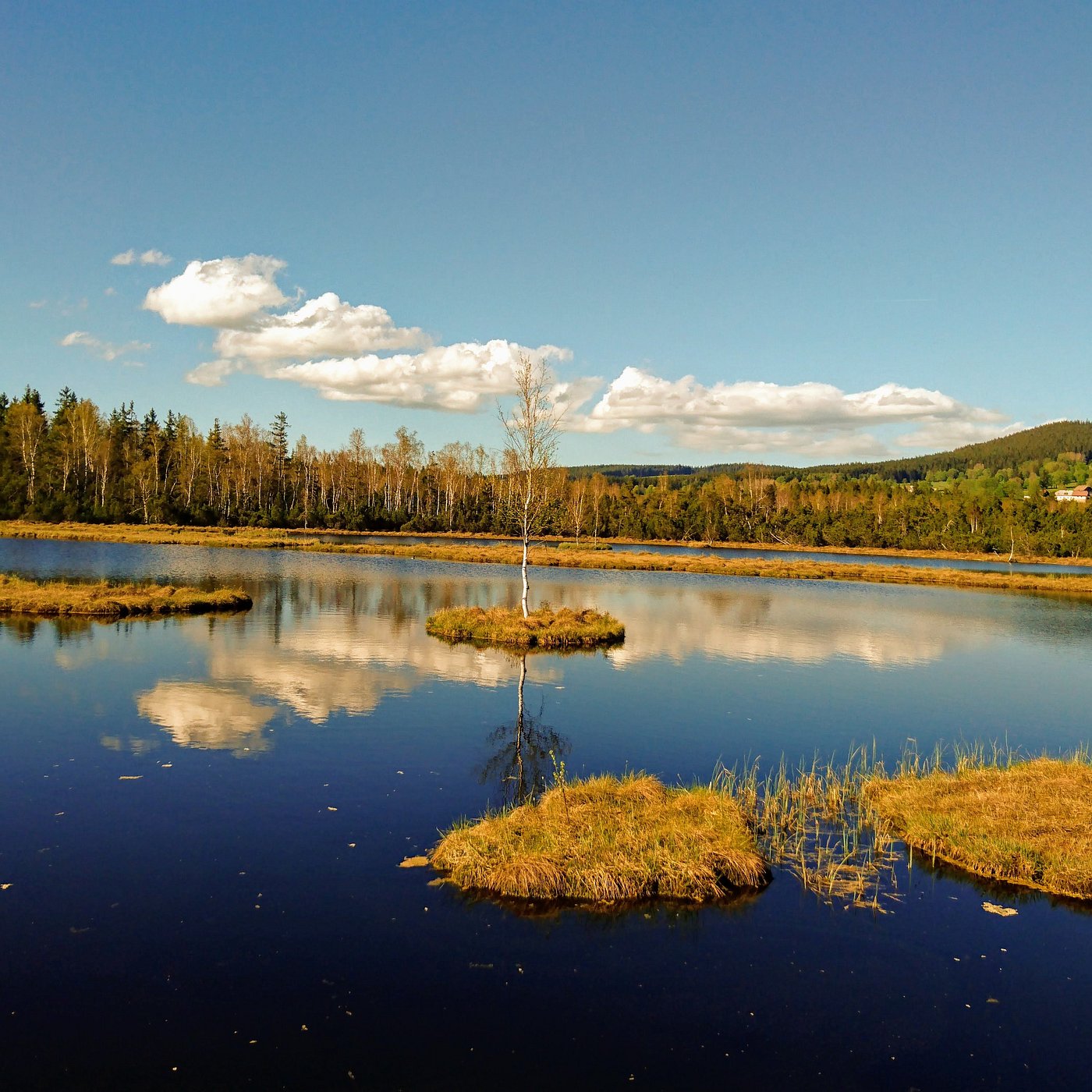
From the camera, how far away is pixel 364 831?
52.2 feet

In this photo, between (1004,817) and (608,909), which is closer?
(608,909)

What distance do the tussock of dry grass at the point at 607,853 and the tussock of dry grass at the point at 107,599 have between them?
33430mm

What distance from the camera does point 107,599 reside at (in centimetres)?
4297

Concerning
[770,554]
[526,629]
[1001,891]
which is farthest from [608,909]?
[770,554]

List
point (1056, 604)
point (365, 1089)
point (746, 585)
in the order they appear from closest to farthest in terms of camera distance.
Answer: point (365, 1089), point (1056, 604), point (746, 585)

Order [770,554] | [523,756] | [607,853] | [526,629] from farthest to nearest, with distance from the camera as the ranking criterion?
[770,554]
[526,629]
[523,756]
[607,853]

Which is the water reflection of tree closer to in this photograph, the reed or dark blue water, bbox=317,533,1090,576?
the reed

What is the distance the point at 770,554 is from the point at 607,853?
125 meters

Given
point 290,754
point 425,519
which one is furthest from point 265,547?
point 290,754

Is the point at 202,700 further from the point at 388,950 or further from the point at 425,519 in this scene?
the point at 425,519

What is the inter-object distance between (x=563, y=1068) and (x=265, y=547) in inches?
3556

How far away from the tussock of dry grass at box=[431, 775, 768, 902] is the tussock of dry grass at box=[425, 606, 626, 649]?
72.3 ft

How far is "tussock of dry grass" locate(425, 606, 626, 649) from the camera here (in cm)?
3872

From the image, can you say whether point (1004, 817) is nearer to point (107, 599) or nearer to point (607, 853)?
point (607, 853)
